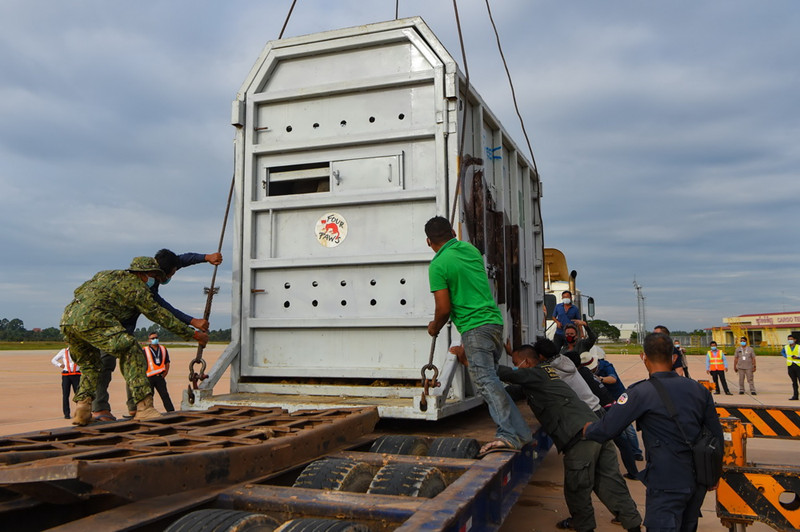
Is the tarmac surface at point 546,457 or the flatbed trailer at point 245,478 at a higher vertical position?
the flatbed trailer at point 245,478

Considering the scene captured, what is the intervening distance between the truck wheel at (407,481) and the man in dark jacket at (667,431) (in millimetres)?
1072

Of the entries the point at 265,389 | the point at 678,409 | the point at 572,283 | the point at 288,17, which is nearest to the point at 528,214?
the point at 572,283

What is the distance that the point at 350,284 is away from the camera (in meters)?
5.01

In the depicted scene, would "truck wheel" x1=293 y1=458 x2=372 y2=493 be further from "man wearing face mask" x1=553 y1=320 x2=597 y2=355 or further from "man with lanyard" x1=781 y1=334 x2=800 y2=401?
"man with lanyard" x1=781 y1=334 x2=800 y2=401

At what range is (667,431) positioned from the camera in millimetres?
3111

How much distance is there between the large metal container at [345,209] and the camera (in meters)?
4.80

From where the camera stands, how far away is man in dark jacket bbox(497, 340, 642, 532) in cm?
395

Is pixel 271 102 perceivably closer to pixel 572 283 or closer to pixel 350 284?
pixel 350 284

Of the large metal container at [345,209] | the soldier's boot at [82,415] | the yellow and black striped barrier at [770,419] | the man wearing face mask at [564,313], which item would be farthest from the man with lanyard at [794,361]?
the soldier's boot at [82,415]

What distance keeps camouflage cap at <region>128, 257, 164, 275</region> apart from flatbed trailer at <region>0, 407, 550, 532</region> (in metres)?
1.52

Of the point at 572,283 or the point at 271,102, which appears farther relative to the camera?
the point at 572,283

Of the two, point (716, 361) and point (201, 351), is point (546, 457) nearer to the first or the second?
point (201, 351)

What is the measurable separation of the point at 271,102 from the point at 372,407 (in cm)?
292

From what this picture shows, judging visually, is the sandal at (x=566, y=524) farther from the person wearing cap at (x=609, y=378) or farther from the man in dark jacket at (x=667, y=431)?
the person wearing cap at (x=609, y=378)
